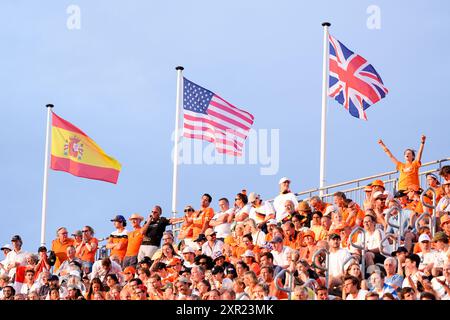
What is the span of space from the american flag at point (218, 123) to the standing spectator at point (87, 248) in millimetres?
4752

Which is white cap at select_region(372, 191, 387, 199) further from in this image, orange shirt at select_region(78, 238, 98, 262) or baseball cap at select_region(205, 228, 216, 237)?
orange shirt at select_region(78, 238, 98, 262)

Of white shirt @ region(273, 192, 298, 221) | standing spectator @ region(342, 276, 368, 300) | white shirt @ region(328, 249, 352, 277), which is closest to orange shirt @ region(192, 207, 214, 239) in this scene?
white shirt @ region(273, 192, 298, 221)

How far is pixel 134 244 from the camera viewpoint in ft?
81.3

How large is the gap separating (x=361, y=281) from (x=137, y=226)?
8307 millimetres

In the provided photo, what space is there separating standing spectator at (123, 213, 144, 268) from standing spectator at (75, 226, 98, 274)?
27.2 inches

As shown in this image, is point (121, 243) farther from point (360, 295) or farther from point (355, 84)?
point (360, 295)

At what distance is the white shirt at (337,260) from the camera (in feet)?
60.6

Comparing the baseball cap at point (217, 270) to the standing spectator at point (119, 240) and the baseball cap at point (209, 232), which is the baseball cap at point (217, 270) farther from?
the standing spectator at point (119, 240)

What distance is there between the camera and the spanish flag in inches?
1212

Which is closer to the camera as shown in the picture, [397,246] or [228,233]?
[397,246]

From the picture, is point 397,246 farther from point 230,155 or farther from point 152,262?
point 230,155

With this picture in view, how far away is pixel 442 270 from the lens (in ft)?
55.2

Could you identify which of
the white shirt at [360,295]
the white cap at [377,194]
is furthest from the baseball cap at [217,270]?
the white shirt at [360,295]
